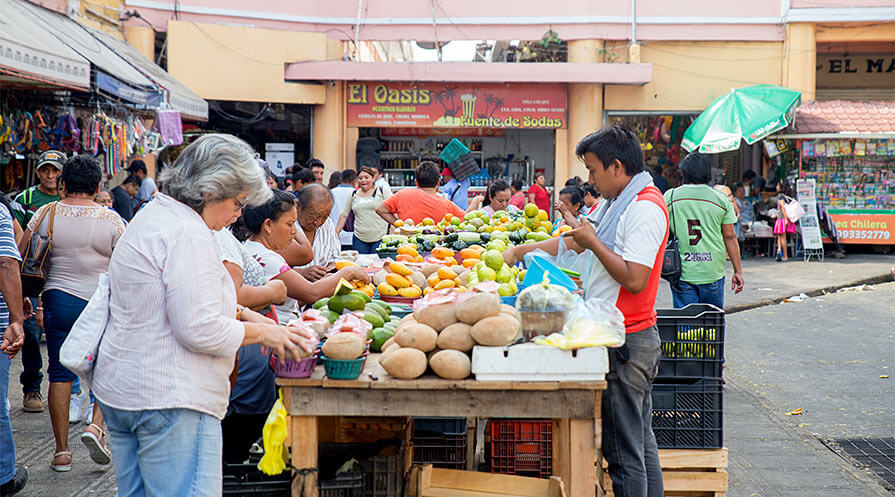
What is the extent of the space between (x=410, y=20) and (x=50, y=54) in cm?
1143

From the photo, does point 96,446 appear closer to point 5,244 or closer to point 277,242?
point 5,244

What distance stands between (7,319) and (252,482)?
2.06 metres

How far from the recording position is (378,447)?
4.08 metres

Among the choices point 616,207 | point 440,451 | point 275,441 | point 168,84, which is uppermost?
point 168,84

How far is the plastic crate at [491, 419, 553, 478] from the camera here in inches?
185

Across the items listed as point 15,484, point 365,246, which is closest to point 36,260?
point 15,484

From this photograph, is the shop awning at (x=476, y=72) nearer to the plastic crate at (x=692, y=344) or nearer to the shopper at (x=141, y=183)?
the shopper at (x=141, y=183)

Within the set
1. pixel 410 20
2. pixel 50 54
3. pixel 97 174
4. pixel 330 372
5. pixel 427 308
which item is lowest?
pixel 330 372

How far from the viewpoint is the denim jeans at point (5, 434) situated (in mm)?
4676

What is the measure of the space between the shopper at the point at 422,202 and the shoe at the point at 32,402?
161 inches

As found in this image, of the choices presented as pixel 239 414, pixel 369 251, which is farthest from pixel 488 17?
pixel 239 414

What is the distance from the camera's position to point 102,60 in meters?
10.6

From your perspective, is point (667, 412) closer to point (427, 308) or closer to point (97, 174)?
point (427, 308)

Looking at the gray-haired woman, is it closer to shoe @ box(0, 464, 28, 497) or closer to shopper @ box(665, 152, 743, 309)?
shoe @ box(0, 464, 28, 497)
